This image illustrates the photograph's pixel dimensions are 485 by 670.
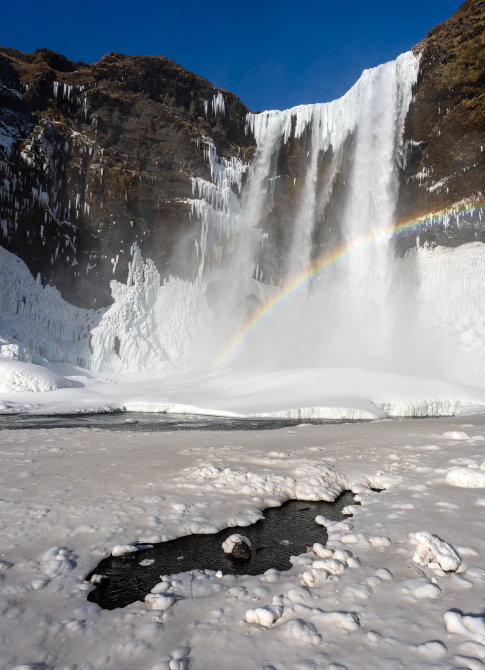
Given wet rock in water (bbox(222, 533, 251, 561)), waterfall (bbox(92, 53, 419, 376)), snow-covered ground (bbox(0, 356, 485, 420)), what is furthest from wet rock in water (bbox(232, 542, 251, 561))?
waterfall (bbox(92, 53, 419, 376))

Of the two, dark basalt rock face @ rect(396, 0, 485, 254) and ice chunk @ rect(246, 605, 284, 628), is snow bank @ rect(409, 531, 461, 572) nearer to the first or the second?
ice chunk @ rect(246, 605, 284, 628)

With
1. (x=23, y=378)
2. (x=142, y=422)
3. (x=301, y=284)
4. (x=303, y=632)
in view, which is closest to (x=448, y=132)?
(x=301, y=284)

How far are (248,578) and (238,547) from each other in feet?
1.49

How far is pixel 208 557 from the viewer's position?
9.18 feet

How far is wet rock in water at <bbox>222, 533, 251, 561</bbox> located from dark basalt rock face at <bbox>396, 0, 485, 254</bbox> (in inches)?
1004

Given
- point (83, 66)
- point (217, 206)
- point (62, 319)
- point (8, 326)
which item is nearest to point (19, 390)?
point (8, 326)

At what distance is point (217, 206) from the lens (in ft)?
96.4

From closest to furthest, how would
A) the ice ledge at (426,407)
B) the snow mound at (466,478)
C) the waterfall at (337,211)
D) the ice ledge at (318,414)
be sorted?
1. the snow mound at (466,478)
2. the ice ledge at (318,414)
3. the ice ledge at (426,407)
4. the waterfall at (337,211)

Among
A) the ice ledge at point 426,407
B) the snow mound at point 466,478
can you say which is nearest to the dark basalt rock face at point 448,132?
the ice ledge at point 426,407

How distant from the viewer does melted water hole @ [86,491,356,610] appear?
2361 millimetres

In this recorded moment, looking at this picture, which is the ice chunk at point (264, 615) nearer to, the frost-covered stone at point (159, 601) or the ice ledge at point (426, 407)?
the frost-covered stone at point (159, 601)

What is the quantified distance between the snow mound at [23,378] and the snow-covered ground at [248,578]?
1281 centimetres

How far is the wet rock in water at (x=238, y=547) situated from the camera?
2.83 m

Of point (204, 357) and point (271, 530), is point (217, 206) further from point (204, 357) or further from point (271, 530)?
point (271, 530)
